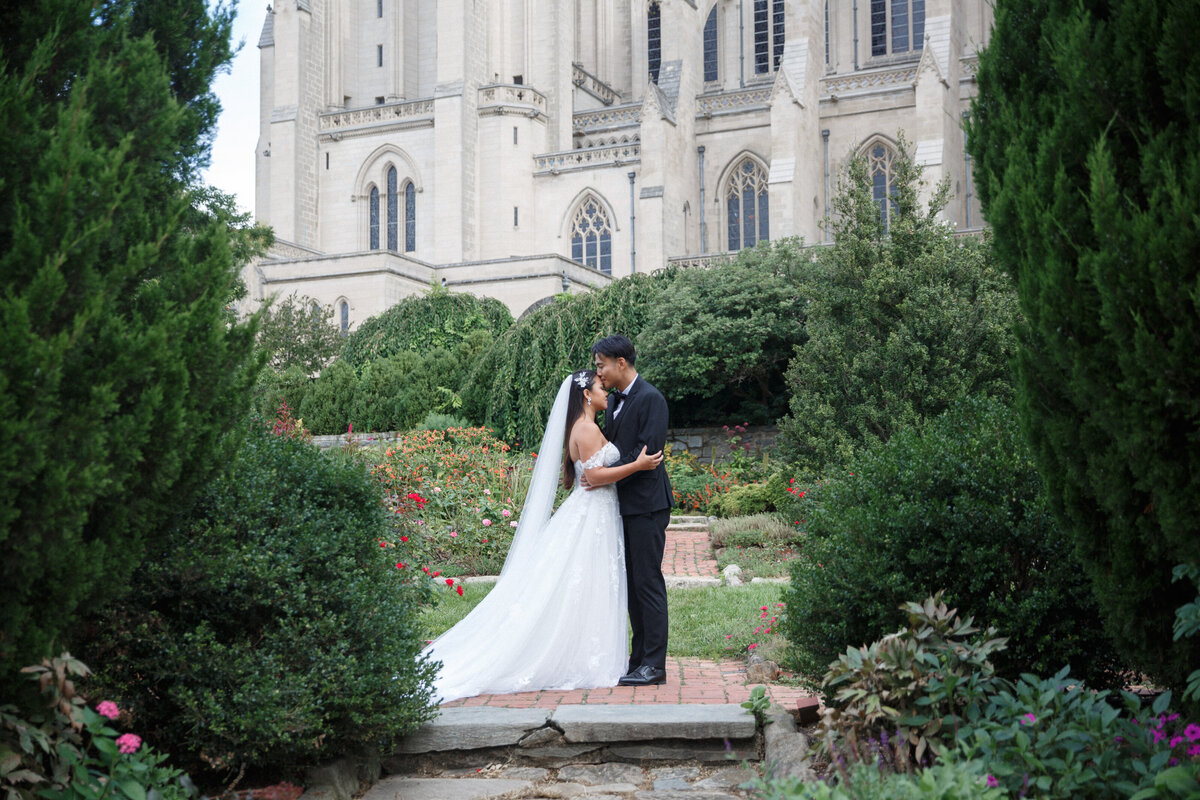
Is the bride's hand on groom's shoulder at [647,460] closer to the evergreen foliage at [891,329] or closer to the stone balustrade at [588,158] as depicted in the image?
the evergreen foliage at [891,329]

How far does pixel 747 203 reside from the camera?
3525 centimetres

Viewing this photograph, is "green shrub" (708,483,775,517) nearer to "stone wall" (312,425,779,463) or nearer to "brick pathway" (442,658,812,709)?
"stone wall" (312,425,779,463)

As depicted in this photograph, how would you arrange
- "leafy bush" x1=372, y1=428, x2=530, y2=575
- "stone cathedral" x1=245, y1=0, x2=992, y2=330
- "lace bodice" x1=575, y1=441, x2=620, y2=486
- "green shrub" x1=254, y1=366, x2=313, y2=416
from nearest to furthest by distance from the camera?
"lace bodice" x1=575, y1=441, x2=620, y2=486
"leafy bush" x1=372, y1=428, x2=530, y2=575
"green shrub" x1=254, y1=366, x2=313, y2=416
"stone cathedral" x1=245, y1=0, x2=992, y2=330

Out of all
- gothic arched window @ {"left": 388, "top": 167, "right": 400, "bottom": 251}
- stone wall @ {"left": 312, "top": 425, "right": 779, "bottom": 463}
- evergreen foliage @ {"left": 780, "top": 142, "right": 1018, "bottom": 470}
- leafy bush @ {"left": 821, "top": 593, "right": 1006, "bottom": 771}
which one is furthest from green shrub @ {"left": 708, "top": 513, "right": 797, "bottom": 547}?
gothic arched window @ {"left": 388, "top": 167, "right": 400, "bottom": 251}

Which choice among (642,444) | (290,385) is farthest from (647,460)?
(290,385)

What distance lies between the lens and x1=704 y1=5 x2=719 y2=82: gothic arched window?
4172 centimetres

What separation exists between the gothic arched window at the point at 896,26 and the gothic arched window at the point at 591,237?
12.1 metres

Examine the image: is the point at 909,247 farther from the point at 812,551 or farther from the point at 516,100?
the point at 516,100

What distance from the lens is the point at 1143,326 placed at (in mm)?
2891

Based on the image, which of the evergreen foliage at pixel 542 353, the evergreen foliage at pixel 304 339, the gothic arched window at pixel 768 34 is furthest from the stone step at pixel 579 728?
the gothic arched window at pixel 768 34

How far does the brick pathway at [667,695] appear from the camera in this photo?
206 inches

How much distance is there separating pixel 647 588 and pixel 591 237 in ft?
101

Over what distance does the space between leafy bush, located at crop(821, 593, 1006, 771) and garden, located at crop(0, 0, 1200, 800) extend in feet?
0.06

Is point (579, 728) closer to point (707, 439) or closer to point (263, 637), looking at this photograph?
point (263, 637)
